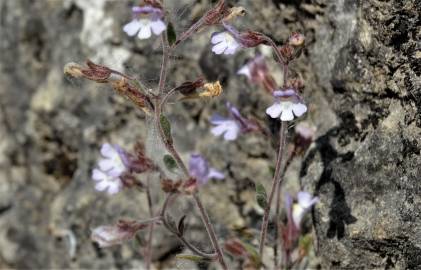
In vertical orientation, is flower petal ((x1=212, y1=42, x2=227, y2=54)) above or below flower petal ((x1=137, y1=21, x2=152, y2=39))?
below

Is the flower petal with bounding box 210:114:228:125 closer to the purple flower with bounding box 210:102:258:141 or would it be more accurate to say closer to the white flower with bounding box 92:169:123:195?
the purple flower with bounding box 210:102:258:141

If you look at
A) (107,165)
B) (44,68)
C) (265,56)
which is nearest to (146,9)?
(107,165)

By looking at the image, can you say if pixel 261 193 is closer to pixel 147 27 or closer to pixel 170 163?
pixel 170 163

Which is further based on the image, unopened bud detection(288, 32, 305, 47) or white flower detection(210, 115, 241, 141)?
white flower detection(210, 115, 241, 141)

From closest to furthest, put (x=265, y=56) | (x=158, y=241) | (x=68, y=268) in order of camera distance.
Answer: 1. (x=265, y=56)
2. (x=158, y=241)
3. (x=68, y=268)

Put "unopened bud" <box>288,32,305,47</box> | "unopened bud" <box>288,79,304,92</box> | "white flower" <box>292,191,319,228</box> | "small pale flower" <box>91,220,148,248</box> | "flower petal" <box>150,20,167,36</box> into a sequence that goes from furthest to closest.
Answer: "white flower" <box>292,191,319,228</box>
"small pale flower" <box>91,220,148,248</box>
"unopened bud" <box>288,79,304,92</box>
"unopened bud" <box>288,32,305,47</box>
"flower petal" <box>150,20,167,36</box>

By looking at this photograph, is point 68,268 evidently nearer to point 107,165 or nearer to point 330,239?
point 107,165

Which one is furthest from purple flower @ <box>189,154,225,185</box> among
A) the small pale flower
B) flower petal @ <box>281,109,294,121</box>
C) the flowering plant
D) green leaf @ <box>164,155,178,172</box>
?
flower petal @ <box>281,109,294,121</box>
